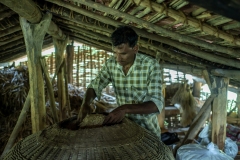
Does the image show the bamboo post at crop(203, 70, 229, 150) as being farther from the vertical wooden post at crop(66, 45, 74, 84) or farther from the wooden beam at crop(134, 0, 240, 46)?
the vertical wooden post at crop(66, 45, 74, 84)

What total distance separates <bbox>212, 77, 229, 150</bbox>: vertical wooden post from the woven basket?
2.37 meters

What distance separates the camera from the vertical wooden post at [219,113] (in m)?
3.51

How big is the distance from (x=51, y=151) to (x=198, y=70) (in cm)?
302

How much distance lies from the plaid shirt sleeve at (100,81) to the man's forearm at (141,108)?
1.90 ft

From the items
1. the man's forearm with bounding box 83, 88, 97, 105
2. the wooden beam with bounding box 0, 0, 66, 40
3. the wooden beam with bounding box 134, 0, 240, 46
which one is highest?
the wooden beam with bounding box 0, 0, 66, 40

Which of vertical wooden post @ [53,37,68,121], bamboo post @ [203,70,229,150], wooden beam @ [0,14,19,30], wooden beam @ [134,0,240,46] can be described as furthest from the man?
vertical wooden post @ [53,37,68,121]

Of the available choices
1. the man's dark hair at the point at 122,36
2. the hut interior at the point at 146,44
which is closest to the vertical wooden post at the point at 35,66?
the hut interior at the point at 146,44

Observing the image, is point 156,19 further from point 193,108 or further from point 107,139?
point 193,108

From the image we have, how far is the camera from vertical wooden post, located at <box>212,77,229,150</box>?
351 centimetres

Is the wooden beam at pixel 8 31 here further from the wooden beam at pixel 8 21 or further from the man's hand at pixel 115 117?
the man's hand at pixel 115 117

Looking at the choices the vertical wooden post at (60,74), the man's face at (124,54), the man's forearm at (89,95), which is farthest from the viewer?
the vertical wooden post at (60,74)

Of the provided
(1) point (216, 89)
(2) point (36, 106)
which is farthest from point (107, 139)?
(1) point (216, 89)

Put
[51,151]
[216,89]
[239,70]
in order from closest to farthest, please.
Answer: [51,151] → [239,70] → [216,89]

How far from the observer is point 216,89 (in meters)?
3.53
